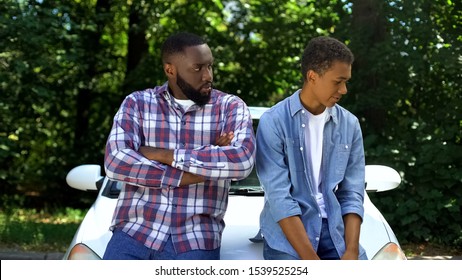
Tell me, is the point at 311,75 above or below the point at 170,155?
above

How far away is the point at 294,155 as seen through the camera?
12.6ft

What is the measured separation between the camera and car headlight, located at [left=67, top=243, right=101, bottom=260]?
434 cm

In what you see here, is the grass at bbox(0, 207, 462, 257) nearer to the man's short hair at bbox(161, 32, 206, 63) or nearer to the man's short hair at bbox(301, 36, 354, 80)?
the man's short hair at bbox(161, 32, 206, 63)

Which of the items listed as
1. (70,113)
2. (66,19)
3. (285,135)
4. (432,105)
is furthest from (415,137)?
(70,113)

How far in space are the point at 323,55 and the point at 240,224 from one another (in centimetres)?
118

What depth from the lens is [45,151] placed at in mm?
14906

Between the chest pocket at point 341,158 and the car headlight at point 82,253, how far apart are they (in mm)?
1303

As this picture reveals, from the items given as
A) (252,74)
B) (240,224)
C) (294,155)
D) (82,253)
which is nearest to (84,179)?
(82,253)

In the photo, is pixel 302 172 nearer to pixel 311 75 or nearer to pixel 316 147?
pixel 316 147

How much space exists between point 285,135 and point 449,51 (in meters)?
5.86

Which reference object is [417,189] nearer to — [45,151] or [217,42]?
[217,42]

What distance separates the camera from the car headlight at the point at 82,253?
14.3ft

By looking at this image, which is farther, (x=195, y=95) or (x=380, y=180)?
(x=380, y=180)

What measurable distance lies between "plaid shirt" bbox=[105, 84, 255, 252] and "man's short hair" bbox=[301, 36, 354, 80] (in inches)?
16.6
